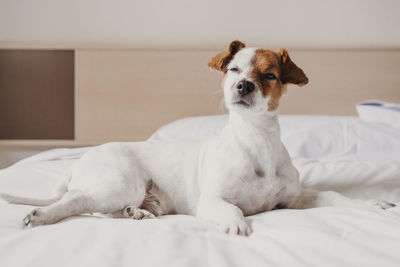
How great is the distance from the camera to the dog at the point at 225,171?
1128 mm

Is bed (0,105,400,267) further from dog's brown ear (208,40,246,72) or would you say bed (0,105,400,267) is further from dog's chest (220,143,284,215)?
dog's brown ear (208,40,246,72)

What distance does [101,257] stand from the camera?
0.65 metres

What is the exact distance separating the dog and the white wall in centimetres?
220

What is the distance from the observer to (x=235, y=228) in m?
0.89

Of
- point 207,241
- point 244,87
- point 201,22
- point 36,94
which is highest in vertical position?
point 201,22

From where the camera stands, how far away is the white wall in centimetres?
336

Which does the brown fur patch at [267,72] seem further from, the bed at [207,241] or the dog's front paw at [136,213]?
the dog's front paw at [136,213]

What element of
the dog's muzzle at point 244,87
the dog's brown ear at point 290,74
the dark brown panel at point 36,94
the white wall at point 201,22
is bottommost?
the dark brown panel at point 36,94

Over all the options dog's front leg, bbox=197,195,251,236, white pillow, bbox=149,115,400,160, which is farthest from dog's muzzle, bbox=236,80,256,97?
white pillow, bbox=149,115,400,160

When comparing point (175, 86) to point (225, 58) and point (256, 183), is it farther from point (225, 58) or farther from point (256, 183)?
point (256, 183)

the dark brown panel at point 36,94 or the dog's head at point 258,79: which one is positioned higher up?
the dog's head at point 258,79

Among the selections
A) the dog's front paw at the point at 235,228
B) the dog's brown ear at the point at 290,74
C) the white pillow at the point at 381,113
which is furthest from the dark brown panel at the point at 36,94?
the dog's front paw at the point at 235,228

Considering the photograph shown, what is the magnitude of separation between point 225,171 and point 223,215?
21 centimetres

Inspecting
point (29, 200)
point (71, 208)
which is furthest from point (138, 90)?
point (71, 208)
